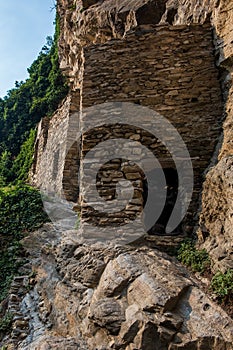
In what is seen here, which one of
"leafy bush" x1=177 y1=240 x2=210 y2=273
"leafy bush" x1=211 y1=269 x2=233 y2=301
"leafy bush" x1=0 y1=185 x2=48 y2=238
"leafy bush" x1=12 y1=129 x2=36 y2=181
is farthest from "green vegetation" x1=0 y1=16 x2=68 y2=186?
"leafy bush" x1=211 y1=269 x2=233 y2=301

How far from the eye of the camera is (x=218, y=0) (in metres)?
5.53

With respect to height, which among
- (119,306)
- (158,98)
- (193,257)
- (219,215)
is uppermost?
(158,98)

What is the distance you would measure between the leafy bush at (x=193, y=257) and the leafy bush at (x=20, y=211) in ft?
13.3

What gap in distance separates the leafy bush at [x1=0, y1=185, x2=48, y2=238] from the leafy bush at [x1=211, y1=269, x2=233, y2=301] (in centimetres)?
475

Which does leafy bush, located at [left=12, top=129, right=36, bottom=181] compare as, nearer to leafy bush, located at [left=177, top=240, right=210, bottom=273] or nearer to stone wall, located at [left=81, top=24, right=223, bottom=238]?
stone wall, located at [left=81, top=24, right=223, bottom=238]

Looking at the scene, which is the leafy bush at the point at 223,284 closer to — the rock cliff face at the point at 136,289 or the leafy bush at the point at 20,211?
the rock cliff face at the point at 136,289

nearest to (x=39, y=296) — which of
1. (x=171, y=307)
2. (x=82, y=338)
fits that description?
(x=82, y=338)

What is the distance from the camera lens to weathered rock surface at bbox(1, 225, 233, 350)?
9.75 ft

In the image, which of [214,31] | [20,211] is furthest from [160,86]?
[20,211]

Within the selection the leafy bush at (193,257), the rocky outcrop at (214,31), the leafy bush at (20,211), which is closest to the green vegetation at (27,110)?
the rocky outcrop at (214,31)

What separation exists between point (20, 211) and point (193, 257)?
518cm

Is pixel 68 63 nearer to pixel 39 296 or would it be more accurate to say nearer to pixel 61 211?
pixel 61 211

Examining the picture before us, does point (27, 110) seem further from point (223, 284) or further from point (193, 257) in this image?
point (223, 284)

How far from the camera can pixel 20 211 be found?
26.0ft
